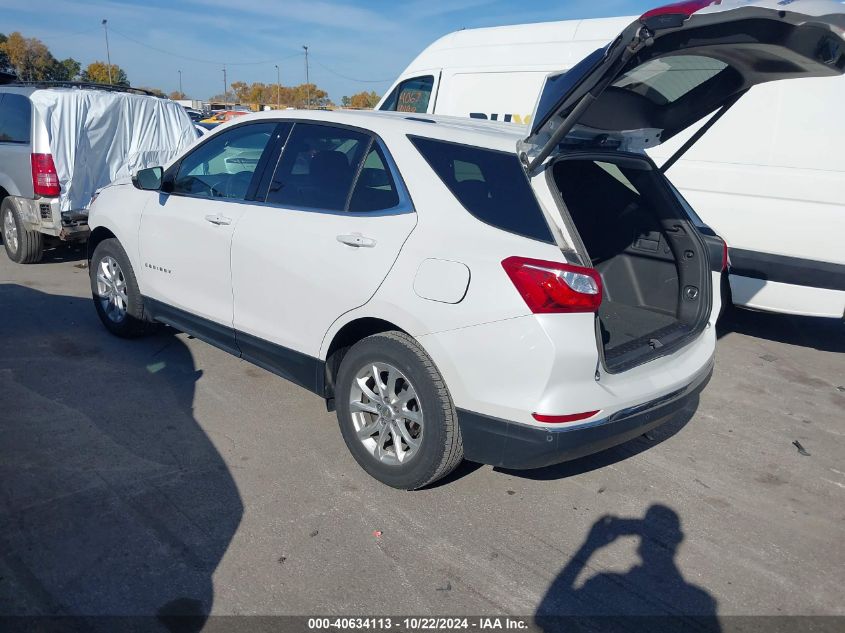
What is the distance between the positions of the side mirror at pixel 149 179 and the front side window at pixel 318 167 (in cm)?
118

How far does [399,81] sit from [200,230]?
16.8 ft

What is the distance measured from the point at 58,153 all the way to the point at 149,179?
10.4ft

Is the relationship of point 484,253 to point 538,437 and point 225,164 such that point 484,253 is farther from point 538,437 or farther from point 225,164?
point 225,164

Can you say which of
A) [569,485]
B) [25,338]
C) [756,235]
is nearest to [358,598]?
[569,485]

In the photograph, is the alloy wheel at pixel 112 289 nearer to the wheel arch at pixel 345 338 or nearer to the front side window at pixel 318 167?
the front side window at pixel 318 167

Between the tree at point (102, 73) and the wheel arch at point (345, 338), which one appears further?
the tree at point (102, 73)

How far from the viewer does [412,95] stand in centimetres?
860

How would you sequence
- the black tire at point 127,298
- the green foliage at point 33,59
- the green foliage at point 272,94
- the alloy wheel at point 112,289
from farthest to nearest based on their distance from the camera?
1. the green foliage at point 272,94
2. the green foliage at point 33,59
3. the alloy wheel at point 112,289
4. the black tire at point 127,298

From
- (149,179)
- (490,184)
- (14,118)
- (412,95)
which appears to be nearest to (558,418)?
(490,184)

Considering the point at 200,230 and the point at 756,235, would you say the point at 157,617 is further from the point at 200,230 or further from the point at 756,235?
the point at 756,235

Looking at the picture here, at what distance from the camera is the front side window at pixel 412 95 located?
839 cm

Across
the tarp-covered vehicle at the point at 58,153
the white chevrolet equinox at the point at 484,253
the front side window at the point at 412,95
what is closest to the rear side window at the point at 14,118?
the tarp-covered vehicle at the point at 58,153

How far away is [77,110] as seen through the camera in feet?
24.0

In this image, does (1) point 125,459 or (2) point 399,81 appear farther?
(2) point 399,81
